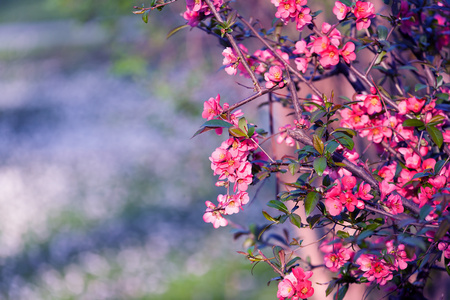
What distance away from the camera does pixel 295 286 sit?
131 centimetres

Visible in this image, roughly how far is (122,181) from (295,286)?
610cm

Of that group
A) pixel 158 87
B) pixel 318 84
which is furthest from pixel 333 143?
pixel 158 87

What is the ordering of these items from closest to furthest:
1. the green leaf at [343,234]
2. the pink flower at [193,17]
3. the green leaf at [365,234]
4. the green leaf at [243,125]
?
the green leaf at [365,234], the green leaf at [243,125], the green leaf at [343,234], the pink flower at [193,17]

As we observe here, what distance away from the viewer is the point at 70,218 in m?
6.14

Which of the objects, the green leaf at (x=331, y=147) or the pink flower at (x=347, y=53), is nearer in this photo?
the green leaf at (x=331, y=147)

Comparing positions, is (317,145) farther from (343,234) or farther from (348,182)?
(343,234)

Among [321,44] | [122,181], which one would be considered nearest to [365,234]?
[321,44]

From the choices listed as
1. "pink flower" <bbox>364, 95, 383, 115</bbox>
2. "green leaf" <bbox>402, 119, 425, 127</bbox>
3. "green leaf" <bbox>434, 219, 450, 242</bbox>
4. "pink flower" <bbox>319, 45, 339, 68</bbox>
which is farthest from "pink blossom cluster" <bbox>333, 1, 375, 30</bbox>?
"green leaf" <bbox>434, 219, 450, 242</bbox>

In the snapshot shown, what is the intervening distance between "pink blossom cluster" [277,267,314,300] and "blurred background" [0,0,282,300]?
1118 millimetres

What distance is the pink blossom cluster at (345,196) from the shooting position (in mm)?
1260

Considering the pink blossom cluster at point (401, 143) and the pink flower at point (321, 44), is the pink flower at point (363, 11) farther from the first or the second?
the pink blossom cluster at point (401, 143)

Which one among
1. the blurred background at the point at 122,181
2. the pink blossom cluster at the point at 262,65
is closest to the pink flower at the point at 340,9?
the pink blossom cluster at the point at 262,65

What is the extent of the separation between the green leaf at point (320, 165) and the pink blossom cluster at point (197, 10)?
541 mm

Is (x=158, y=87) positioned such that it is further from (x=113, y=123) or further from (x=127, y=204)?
(x=113, y=123)
